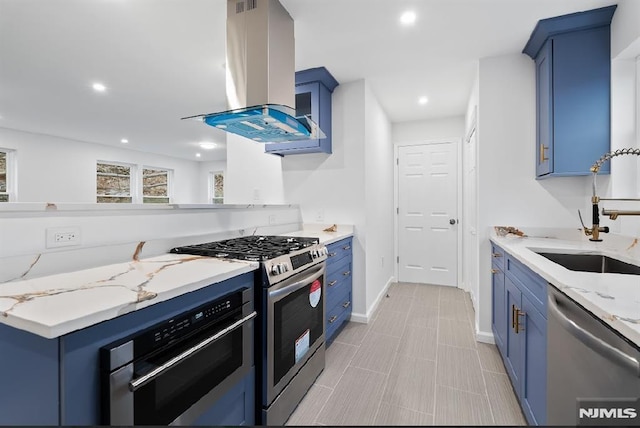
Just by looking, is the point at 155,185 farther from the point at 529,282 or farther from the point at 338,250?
the point at 529,282

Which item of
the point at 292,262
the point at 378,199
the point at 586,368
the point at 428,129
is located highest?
the point at 428,129

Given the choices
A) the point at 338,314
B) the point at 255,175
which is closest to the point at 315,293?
the point at 338,314

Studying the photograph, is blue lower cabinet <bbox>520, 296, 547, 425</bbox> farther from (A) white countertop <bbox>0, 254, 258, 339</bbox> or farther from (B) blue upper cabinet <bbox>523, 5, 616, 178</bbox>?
(A) white countertop <bbox>0, 254, 258, 339</bbox>

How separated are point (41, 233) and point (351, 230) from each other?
230 centimetres

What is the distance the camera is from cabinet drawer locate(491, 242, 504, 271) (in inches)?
82.7

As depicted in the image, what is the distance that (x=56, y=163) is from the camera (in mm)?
4930

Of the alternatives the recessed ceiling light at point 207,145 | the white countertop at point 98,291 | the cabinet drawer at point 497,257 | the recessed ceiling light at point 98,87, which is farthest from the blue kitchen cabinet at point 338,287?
the recessed ceiling light at point 207,145

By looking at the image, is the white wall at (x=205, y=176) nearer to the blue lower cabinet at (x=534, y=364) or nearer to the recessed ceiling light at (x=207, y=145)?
the recessed ceiling light at (x=207, y=145)

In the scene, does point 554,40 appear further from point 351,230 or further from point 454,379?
point 454,379

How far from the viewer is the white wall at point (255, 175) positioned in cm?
329

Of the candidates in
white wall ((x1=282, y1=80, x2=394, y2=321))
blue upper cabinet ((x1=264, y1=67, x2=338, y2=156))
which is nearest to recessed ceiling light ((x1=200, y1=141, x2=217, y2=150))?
white wall ((x1=282, y1=80, x2=394, y2=321))

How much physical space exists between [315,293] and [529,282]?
1.20 meters

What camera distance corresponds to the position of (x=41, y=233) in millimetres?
1176

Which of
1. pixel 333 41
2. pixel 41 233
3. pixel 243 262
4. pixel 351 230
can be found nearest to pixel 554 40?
pixel 333 41
